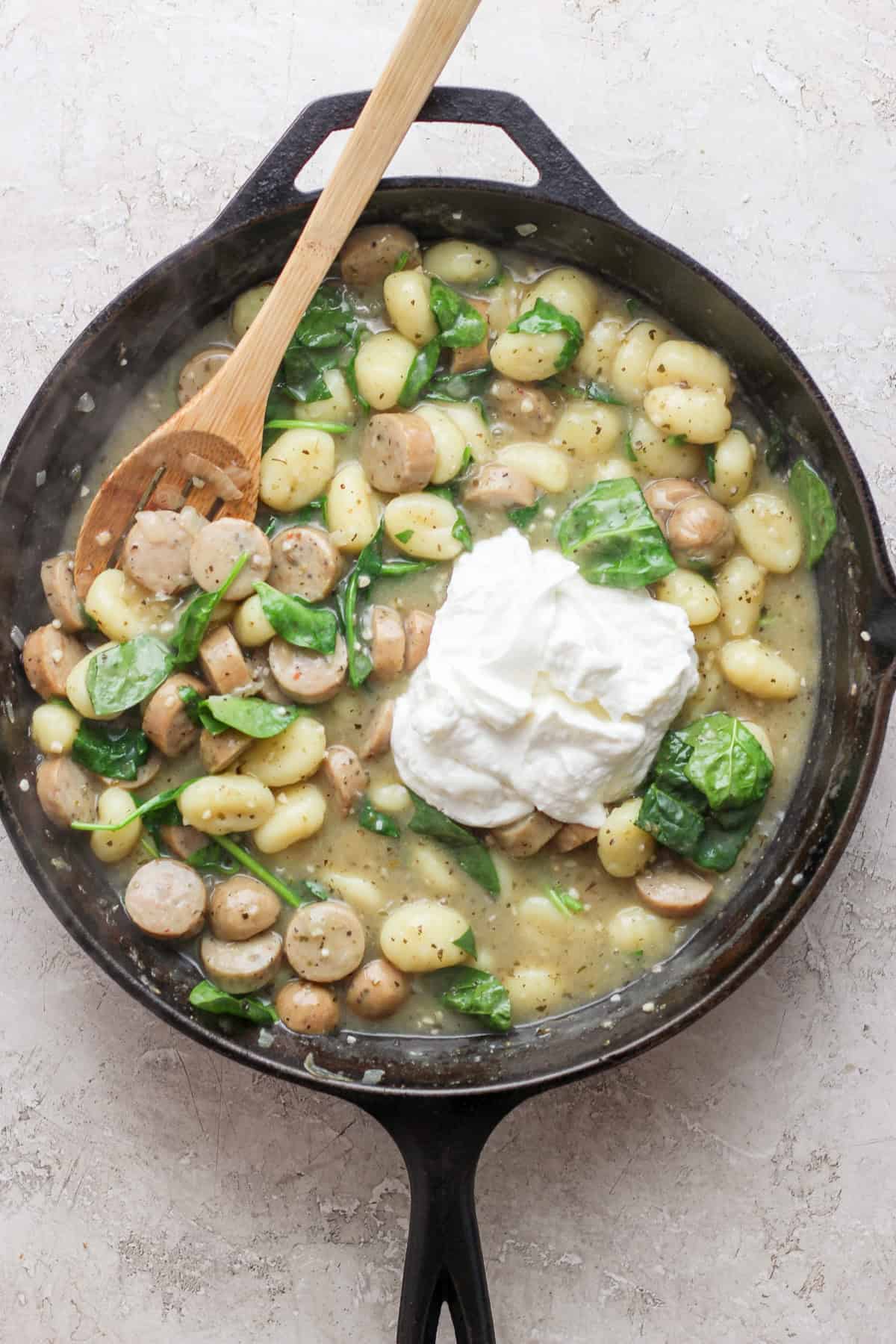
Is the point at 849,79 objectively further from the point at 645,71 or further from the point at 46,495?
the point at 46,495

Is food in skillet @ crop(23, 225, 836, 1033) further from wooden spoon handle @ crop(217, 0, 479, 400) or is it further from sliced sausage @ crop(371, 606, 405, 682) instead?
wooden spoon handle @ crop(217, 0, 479, 400)

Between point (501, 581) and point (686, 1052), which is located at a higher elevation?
point (501, 581)

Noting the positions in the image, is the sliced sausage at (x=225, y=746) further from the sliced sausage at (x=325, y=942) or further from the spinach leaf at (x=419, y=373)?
the spinach leaf at (x=419, y=373)

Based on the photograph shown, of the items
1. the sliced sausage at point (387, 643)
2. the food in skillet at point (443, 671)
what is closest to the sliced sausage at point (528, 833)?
the food in skillet at point (443, 671)

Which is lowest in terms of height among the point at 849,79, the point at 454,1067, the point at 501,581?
the point at 454,1067

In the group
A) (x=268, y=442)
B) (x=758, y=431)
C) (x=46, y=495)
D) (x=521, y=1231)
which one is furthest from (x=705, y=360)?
(x=521, y=1231)

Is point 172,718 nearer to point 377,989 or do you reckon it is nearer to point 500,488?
point 377,989

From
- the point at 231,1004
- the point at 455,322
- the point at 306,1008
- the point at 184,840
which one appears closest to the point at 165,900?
the point at 184,840
